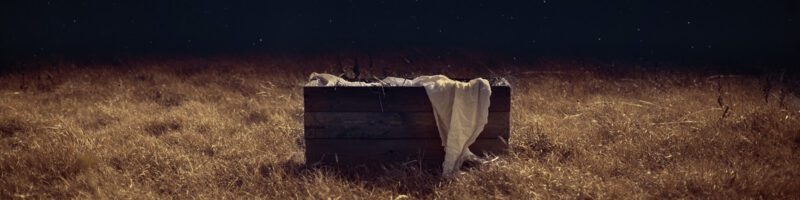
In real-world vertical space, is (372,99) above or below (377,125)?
above

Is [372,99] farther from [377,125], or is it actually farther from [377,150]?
[377,150]

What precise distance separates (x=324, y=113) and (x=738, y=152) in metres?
2.81

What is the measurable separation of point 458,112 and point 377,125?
1.66 feet

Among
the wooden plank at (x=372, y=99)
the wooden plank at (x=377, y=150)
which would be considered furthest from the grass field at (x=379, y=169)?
the wooden plank at (x=372, y=99)

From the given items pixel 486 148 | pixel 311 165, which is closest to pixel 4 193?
pixel 311 165

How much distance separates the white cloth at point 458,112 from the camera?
10.5ft

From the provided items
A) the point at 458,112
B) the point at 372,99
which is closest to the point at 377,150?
the point at 372,99

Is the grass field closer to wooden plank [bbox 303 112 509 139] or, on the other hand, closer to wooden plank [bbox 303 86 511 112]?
wooden plank [bbox 303 112 509 139]

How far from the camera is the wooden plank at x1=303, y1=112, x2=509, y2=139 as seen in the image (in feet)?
10.7

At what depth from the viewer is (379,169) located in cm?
339

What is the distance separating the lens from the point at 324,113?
324cm

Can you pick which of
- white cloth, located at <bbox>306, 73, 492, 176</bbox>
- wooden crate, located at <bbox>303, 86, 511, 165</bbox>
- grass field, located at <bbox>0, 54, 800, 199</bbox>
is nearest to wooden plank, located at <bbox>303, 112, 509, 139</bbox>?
wooden crate, located at <bbox>303, 86, 511, 165</bbox>

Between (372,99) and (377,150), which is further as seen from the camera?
(377,150)

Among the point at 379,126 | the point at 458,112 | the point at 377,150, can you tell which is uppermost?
the point at 458,112
